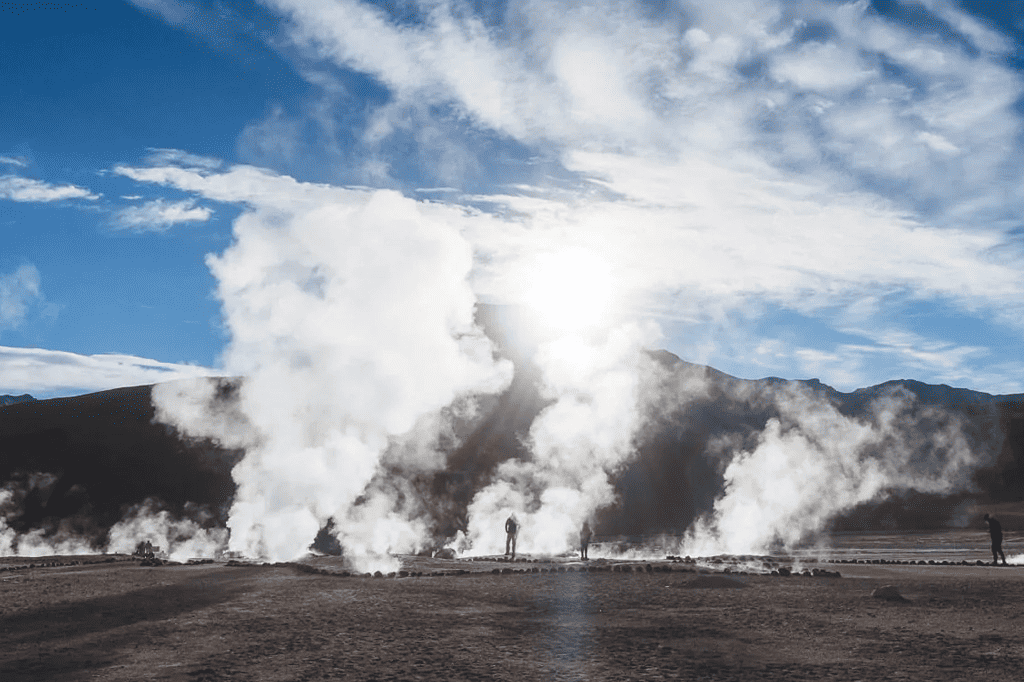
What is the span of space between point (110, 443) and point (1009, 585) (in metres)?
87.3

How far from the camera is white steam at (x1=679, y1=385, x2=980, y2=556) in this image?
67.9m

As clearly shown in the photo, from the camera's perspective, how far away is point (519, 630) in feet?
43.4

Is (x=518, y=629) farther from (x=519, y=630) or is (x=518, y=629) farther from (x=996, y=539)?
(x=996, y=539)

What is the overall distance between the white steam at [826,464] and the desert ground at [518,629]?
4446cm

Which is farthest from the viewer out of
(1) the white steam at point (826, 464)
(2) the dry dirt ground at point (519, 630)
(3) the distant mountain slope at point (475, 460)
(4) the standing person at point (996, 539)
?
(3) the distant mountain slope at point (475, 460)

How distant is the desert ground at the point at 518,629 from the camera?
990cm

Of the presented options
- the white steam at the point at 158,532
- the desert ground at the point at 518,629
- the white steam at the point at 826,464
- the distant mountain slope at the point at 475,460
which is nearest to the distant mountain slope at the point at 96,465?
the distant mountain slope at the point at 475,460

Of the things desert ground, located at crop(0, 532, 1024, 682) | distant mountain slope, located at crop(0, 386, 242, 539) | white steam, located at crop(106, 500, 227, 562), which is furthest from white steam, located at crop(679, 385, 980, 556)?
distant mountain slope, located at crop(0, 386, 242, 539)

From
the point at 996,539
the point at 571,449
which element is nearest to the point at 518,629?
the point at 996,539

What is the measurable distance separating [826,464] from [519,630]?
80495 mm

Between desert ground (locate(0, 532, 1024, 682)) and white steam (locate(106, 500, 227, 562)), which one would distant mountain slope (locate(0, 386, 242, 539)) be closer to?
white steam (locate(106, 500, 227, 562))

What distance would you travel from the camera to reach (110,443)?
278ft

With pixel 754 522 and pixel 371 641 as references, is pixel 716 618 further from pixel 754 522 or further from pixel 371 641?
pixel 754 522

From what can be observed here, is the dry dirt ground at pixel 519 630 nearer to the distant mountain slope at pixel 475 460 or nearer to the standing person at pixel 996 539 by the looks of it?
the standing person at pixel 996 539
